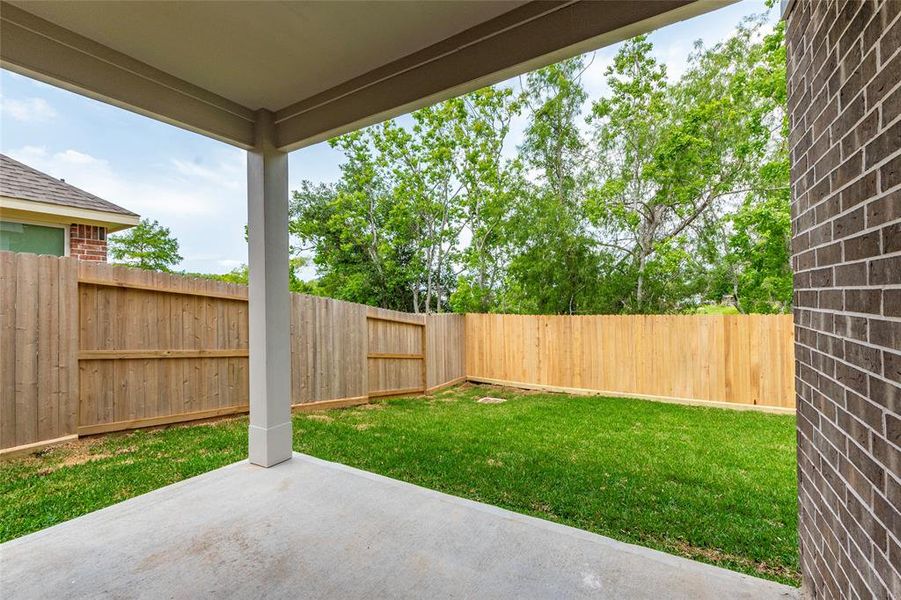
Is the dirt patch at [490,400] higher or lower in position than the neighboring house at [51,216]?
lower

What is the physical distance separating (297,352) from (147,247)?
27.8 ft

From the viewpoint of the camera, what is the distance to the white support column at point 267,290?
2.93 meters

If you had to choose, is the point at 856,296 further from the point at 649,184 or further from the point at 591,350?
the point at 649,184

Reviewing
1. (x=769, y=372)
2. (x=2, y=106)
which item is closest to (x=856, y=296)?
(x=769, y=372)

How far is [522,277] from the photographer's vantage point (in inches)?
354

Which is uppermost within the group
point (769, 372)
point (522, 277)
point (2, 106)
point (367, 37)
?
point (2, 106)

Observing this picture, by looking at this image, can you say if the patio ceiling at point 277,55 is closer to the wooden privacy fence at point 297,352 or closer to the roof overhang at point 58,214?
the wooden privacy fence at point 297,352

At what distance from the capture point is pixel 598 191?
9.16 m

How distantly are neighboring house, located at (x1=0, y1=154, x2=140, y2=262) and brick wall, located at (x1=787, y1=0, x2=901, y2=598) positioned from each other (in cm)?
639

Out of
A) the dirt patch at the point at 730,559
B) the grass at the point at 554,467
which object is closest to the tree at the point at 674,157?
the grass at the point at 554,467

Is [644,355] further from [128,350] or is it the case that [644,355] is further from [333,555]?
[128,350]

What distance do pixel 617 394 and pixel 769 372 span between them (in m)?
2.04

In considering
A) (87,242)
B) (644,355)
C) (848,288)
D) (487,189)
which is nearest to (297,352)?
(87,242)

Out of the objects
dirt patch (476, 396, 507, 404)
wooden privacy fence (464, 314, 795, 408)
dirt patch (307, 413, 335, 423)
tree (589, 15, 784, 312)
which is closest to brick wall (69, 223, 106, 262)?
dirt patch (307, 413, 335, 423)
